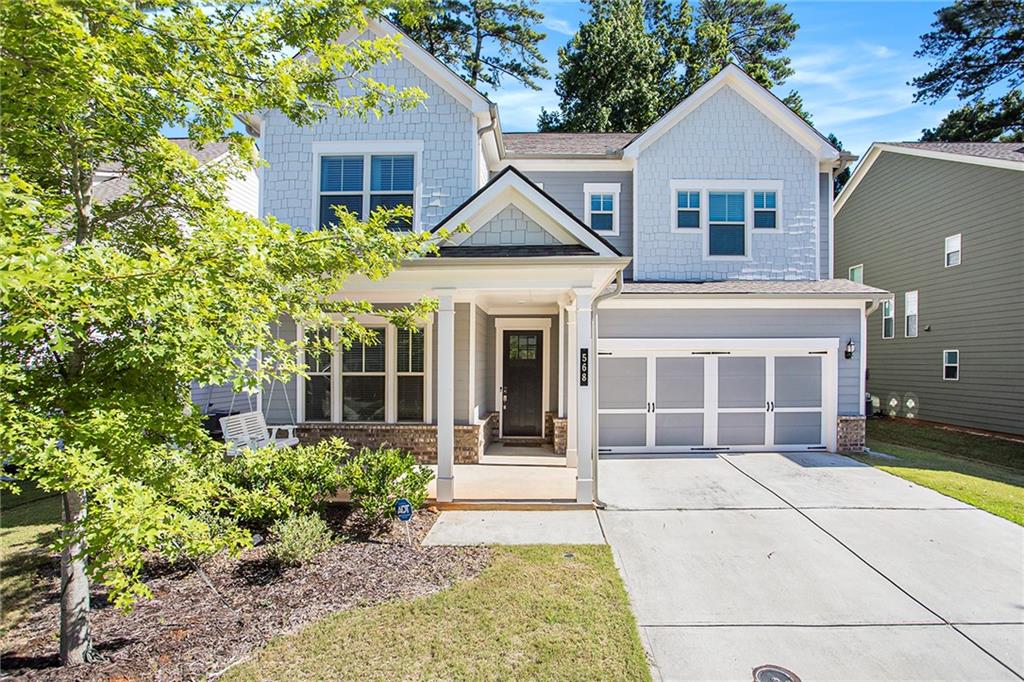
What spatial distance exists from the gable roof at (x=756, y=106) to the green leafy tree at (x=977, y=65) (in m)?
20.3

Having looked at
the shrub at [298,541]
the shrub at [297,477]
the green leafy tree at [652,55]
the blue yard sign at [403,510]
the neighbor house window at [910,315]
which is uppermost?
the green leafy tree at [652,55]

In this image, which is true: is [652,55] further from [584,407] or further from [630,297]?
[584,407]

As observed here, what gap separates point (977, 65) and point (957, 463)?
23997mm

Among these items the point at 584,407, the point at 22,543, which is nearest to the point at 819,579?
the point at 584,407

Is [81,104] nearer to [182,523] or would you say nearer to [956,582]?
[182,523]

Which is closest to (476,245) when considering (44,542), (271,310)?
(271,310)

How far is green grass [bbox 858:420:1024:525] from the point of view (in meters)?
7.44

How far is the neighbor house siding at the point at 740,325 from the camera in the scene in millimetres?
10523

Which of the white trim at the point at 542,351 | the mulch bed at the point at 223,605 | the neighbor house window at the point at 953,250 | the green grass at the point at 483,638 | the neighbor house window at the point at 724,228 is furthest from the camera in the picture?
the neighbor house window at the point at 953,250

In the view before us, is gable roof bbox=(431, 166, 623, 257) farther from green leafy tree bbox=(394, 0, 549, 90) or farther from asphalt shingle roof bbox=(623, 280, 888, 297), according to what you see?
green leafy tree bbox=(394, 0, 549, 90)

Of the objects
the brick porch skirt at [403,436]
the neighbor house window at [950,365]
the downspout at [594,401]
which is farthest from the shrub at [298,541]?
the neighbor house window at [950,365]

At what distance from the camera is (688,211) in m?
11.4

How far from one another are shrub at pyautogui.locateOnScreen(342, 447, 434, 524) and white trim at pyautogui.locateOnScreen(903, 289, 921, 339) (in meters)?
15.9

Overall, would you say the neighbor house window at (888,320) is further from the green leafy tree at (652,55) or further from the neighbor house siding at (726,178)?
the green leafy tree at (652,55)
